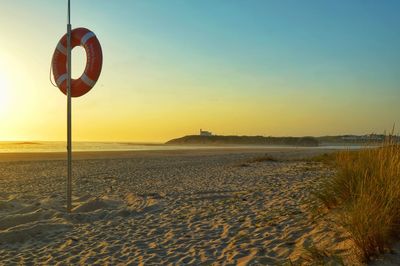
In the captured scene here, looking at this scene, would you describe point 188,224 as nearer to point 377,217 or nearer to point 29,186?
point 377,217

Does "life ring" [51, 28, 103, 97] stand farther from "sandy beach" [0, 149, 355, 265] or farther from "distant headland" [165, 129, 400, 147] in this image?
→ "distant headland" [165, 129, 400, 147]

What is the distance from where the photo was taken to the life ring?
285 inches

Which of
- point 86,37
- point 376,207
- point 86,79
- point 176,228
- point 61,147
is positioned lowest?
point 176,228

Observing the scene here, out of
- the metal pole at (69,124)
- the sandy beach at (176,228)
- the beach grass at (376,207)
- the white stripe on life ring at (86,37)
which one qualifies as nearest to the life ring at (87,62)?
the white stripe on life ring at (86,37)

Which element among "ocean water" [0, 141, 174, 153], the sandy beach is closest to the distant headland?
"ocean water" [0, 141, 174, 153]

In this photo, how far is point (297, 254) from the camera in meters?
3.75

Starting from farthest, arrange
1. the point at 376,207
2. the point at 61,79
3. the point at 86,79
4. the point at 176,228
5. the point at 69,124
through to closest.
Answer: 1. the point at 61,79
2. the point at 86,79
3. the point at 69,124
4. the point at 176,228
5. the point at 376,207

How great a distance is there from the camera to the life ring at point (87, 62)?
7.24 metres

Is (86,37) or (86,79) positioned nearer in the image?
(86,79)

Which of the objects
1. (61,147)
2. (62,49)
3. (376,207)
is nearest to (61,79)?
(62,49)

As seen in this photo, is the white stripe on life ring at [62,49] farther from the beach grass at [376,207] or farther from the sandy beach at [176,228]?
the beach grass at [376,207]

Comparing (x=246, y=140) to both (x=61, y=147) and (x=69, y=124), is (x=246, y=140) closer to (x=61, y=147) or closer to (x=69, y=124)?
(x=61, y=147)

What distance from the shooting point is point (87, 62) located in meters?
7.34

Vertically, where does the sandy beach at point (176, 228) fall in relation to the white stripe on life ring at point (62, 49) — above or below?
below
